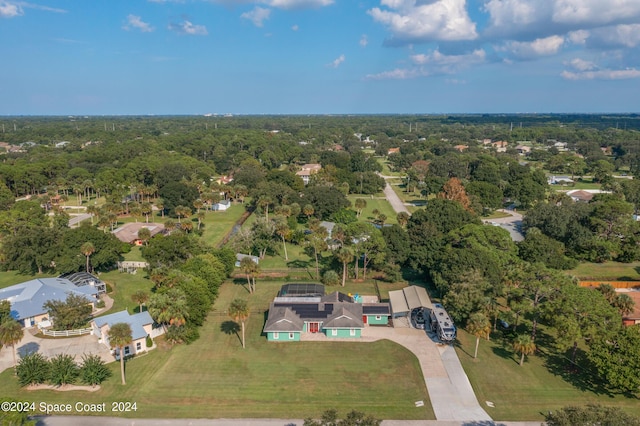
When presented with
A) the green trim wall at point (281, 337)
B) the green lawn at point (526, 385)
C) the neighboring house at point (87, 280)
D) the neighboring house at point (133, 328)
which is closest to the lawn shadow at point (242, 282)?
the green trim wall at point (281, 337)

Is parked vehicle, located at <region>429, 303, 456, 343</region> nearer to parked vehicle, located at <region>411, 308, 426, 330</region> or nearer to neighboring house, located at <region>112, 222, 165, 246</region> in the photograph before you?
parked vehicle, located at <region>411, 308, 426, 330</region>

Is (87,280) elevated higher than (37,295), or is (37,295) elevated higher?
(37,295)

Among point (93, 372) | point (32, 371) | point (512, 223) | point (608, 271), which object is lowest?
point (608, 271)

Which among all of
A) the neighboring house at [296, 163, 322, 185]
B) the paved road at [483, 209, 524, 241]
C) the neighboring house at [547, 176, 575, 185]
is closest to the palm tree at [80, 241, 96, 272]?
the paved road at [483, 209, 524, 241]

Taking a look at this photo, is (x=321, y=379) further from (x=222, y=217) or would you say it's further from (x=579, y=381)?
(x=222, y=217)

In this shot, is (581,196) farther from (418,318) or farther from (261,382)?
(261,382)

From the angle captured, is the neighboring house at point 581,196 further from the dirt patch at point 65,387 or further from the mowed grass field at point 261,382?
the dirt patch at point 65,387

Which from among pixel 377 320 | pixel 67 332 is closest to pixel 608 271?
pixel 377 320
